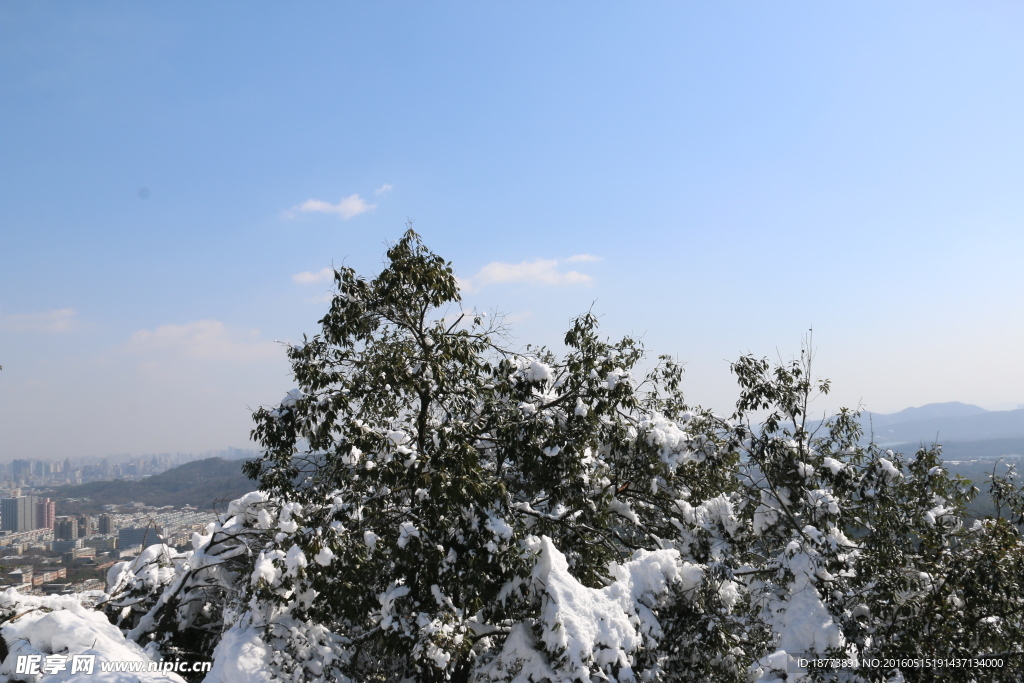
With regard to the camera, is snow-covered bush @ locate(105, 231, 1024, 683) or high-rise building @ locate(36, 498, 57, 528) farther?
high-rise building @ locate(36, 498, 57, 528)

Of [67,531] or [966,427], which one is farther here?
[966,427]

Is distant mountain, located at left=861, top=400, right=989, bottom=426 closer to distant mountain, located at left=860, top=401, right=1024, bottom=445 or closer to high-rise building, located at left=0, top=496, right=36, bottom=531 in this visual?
distant mountain, located at left=860, top=401, right=1024, bottom=445

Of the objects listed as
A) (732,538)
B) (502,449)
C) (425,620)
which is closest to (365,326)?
(502,449)

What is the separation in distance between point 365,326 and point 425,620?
13.9 feet

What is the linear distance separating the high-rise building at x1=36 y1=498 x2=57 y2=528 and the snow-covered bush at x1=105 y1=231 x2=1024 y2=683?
5629 centimetres

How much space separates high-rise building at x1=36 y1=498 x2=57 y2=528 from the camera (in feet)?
168

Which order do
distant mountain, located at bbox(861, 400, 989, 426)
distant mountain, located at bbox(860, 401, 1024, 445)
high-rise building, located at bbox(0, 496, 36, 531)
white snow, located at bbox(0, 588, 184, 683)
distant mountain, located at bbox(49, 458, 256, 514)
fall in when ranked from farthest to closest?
1. distant mountain, located at bbox(861, 400, 989, 426)
2. distant mountain, located at bbox(860, 401, 1024, 445)
3. high-rise building, located at bbox(0, 496, 36, 531)
4. distant mountain, located at bbox(49, 458, 256, 514)
5. white snow, located at bbox(0, 588, 184, 683)

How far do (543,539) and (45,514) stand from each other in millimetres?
64971

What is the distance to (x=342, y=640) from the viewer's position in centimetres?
764

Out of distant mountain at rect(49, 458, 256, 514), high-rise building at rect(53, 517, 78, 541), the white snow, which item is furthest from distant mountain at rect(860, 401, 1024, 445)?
the white snow

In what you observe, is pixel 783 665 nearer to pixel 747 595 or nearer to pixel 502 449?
pixel 747 595

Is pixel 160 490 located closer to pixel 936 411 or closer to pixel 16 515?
pixel 16 515

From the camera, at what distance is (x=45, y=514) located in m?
52.4

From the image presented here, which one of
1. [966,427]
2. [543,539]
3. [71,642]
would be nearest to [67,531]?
[71,642]
